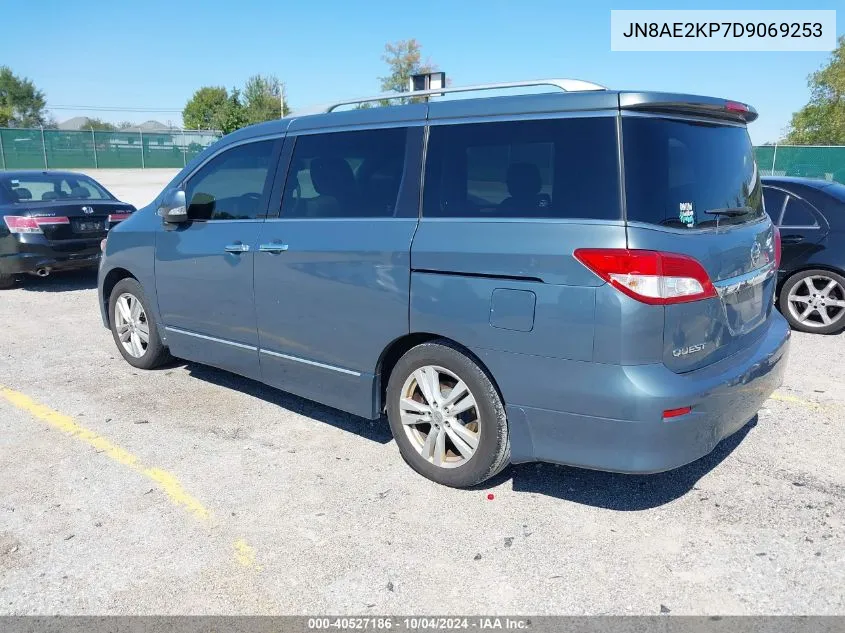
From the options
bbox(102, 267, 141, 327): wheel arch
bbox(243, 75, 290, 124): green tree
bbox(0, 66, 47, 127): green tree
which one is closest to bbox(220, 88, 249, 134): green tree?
bbox(243, 75, 290, 124): green tree

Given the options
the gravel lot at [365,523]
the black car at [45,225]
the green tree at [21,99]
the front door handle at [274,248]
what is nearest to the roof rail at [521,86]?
the front door handle at [274,248]

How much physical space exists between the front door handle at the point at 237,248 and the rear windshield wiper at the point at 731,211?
2.76 meters

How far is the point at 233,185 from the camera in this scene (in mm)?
4770

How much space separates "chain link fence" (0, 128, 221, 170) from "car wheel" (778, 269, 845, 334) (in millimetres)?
33030

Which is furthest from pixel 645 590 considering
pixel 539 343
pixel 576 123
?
pixel 576 123

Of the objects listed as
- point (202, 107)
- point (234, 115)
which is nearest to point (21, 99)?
point (202, 107)

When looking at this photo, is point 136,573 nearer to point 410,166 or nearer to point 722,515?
point 410,166

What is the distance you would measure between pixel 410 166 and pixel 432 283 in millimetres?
708

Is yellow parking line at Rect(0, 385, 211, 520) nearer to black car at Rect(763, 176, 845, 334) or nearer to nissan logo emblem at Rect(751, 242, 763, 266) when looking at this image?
nissan logo emblem at Rect(751, 242, 763, 266)

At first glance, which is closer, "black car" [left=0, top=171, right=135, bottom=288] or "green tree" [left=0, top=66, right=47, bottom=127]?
"black car" [left=0, top=171, right=135, bottom=288]

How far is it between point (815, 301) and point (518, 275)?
17.2 ft

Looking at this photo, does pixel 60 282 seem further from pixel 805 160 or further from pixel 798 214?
pixel 805 160

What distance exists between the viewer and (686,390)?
2.99m

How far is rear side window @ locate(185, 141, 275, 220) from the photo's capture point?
454cm
